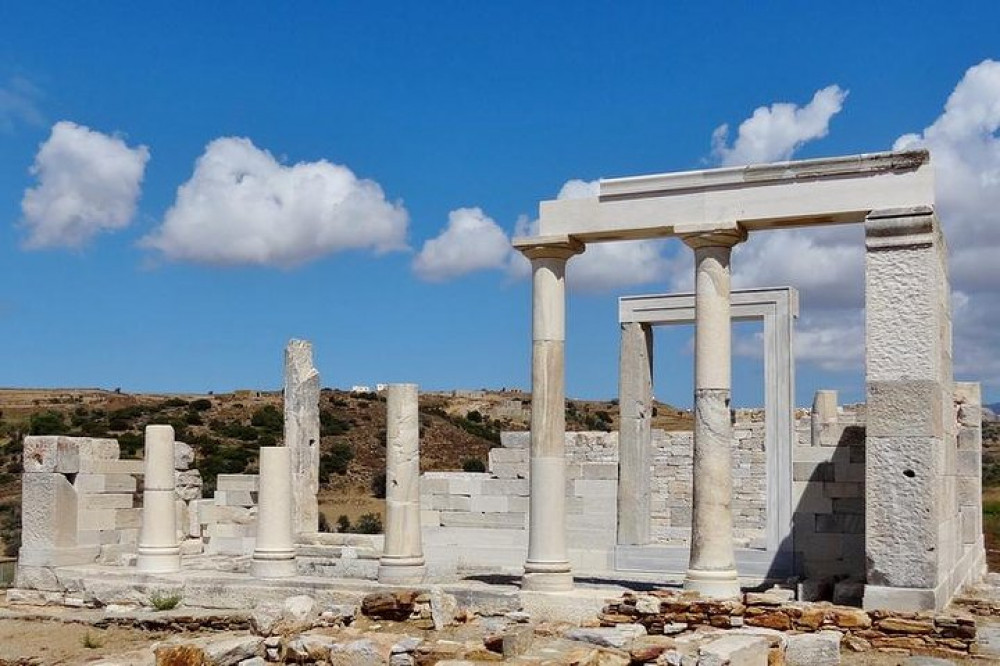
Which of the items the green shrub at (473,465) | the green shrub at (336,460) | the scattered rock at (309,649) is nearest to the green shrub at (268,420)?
the green shrub at (336,460)

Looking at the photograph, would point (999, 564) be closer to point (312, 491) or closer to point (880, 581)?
point (880, 581)

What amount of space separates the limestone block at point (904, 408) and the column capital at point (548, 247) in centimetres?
429

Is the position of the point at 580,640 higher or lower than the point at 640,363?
lower

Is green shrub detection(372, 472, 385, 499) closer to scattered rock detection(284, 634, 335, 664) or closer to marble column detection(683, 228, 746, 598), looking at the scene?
marble column detection(683, 228, 746, 598)

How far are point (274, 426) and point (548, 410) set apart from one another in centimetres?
3955

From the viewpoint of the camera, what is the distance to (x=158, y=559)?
19.7m

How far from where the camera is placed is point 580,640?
1298cm

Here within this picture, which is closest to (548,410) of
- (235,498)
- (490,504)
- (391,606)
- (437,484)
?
(391,606)

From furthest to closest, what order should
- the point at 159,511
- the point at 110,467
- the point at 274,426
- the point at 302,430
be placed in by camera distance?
the point at 274,426
the point at 302,430
the point at 110,467
the point at 159,511

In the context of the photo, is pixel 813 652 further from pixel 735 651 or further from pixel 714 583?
pixel 714 583

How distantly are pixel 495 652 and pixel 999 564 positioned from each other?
15.4 meters

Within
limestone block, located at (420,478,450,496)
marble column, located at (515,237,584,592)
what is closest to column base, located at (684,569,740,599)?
marble column, located at (515,237,584,592)

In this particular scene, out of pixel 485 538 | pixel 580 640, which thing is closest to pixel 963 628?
pixel 580 640

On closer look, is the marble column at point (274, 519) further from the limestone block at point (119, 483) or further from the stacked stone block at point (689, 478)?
the stacked stone block at point (689, 478)
